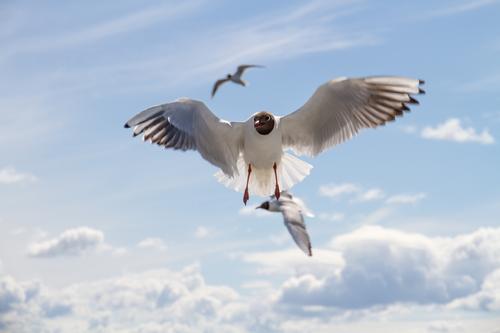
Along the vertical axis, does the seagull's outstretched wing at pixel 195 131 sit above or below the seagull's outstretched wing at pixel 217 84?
below

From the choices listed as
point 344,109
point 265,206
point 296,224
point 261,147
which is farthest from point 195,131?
point 265,206

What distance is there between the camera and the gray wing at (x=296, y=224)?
36.8 feet

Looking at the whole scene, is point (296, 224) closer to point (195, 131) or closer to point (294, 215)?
point (294, 215)

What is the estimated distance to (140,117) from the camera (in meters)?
9.70

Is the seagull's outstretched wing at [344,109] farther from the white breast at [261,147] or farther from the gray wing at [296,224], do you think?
the gray wing at [296,224]

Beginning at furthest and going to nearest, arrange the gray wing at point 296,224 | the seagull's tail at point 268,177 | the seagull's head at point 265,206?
the seagull's head at point 265,206
the gray wing at point 296,224
the seagull's tail at point 268,177

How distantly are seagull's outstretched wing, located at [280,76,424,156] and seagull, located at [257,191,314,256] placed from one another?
1.69 meters

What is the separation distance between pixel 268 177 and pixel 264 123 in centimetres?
104

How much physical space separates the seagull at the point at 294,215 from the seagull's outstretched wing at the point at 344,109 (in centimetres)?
169

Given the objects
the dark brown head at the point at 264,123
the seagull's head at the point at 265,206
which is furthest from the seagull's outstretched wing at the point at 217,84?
the dark brown head at the point at 264,123

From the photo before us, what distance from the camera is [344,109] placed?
965cm

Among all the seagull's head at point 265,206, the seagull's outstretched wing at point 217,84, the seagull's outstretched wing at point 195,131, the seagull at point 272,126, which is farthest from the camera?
the seagull's outstretched wing at point 217,84

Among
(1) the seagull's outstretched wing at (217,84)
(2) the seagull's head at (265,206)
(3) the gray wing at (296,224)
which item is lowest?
(3) the gray wing at (296,224)

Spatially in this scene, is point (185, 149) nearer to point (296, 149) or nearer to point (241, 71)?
point (296, 149)
